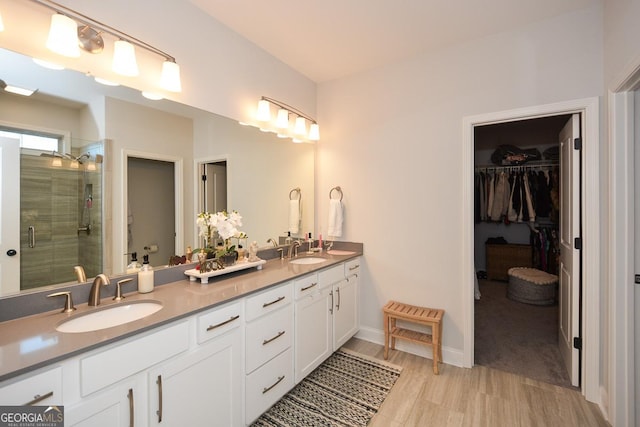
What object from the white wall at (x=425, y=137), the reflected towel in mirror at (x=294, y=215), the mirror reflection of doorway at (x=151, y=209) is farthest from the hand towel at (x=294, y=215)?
the mirror reflection of doorway at (x=151, y=209)

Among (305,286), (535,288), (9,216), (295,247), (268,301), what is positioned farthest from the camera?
(535,288)

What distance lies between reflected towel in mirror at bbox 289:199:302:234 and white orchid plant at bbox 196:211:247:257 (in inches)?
33.8

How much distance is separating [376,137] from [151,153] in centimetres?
197

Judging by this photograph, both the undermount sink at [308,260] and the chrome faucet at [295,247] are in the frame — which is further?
the chrome faucet at [295,247]

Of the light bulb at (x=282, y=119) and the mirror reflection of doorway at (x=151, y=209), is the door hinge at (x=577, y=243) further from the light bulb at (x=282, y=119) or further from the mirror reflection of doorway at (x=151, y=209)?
the mirror reflection of doorway at (x=151, y=209)

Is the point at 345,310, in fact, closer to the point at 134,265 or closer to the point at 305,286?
the point at 305,286

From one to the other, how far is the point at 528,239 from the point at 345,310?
13.9ft

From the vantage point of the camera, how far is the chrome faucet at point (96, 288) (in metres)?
1.42

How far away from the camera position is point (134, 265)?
5.66 feet

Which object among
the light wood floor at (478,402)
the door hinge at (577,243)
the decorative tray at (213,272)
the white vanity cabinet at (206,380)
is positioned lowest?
the light wood floor at (478,402)

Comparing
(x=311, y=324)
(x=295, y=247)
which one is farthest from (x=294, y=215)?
(x=311, y=324)

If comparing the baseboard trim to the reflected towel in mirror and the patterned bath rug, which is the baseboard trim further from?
the reflected towel in mirror

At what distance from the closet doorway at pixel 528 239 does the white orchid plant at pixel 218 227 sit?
2.36 m

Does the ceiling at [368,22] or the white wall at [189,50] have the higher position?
the ceiling at [368,22]
